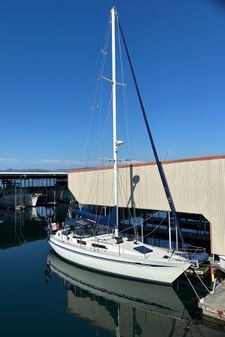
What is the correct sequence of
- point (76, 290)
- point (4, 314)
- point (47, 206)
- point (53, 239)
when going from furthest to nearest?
point (47, 206) < point (53, 239) < point (76, 290) < point (4, 314)

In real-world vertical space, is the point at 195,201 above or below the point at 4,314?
above

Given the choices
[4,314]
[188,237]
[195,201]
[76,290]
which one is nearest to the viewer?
[4,314]

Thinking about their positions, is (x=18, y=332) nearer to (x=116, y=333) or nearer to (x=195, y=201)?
(x=116, y=333)

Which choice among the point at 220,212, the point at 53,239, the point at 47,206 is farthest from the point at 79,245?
the point at 47,206

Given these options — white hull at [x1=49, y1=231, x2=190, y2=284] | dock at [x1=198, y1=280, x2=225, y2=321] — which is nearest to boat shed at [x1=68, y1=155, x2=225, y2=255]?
white hull at [x1=49, y1=231, x2=190, y2=284]

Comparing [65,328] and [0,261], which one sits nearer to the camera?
[65,328]

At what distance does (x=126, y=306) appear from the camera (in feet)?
66.8

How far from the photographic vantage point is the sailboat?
21969 mm

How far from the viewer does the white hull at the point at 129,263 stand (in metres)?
21.7

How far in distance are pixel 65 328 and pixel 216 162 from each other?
50.2 feet

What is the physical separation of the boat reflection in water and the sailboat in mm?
927

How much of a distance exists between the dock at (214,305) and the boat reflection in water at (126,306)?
1135 mm

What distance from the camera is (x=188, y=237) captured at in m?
34.8

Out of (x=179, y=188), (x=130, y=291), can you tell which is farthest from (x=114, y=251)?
(x=179, y=188)
